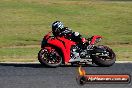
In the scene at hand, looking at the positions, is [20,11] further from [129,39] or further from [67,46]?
[67,46]

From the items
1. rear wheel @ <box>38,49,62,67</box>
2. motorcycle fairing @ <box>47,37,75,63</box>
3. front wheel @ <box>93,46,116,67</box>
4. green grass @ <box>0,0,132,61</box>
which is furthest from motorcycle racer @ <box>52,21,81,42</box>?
green grass @ <box>0,0,132,61</box>

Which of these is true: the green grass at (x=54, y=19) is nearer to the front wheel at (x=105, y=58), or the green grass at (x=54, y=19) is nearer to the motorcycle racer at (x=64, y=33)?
the front wheel at (x=105, y=58)

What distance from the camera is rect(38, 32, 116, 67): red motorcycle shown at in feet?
54.1

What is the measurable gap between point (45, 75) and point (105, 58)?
263cm

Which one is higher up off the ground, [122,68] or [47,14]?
[122,68]

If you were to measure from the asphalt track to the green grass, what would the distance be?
12.6 feet

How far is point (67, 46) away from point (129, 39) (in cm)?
1414

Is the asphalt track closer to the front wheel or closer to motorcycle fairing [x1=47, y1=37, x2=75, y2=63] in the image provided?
the front wheel

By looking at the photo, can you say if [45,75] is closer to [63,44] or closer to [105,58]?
[63,44]

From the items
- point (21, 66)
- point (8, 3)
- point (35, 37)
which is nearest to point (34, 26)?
point (35, 37)

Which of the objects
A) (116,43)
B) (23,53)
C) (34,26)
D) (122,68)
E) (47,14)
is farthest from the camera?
(47,14)

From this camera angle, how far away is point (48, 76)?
571 inches

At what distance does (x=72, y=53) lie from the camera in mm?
16828

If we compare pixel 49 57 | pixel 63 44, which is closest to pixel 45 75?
pixel 49 57
